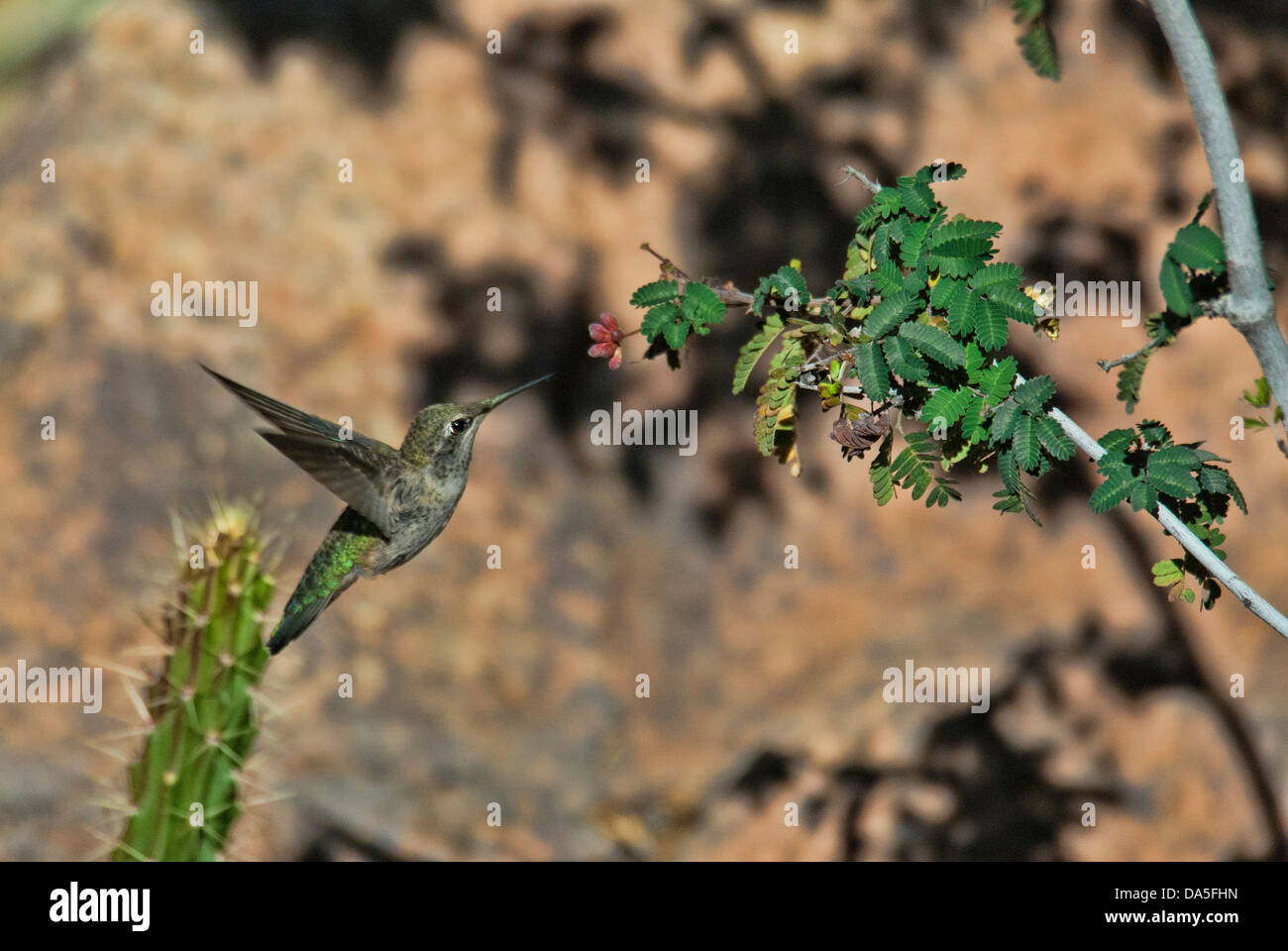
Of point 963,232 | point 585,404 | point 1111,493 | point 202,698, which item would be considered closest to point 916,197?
point 963,232

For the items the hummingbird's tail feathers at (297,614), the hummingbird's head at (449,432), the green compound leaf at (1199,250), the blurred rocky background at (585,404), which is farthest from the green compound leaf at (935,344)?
the blurred rocky background at (585,404)

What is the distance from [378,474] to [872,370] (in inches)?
45.3

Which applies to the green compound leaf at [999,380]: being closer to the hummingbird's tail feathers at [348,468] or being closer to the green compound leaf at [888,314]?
the green compound leaf at [888,314]

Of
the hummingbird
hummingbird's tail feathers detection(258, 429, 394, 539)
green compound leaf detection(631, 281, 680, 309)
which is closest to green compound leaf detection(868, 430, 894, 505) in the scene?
green compound leaf detection(631, 281, 680, 309)

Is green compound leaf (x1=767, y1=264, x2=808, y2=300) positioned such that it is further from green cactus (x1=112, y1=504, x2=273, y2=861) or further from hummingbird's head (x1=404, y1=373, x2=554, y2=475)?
green cactus (x1=112, y1=504, x2=273, y2=861)

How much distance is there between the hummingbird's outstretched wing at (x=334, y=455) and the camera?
2125mm

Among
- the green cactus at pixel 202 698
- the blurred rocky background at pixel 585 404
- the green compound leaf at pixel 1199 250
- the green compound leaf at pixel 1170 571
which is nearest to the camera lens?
the green compound leaf at pixel 1199 250

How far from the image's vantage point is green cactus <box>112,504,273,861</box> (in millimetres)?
3312

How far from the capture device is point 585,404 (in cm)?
576

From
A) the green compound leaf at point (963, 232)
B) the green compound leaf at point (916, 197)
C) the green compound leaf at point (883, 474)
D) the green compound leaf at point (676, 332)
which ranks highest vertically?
the green compound leaf at point (916, 197)

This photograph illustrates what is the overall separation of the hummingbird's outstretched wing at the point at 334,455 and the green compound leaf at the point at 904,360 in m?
1.11

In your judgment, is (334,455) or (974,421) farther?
(334,455)

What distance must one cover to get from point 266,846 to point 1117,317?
16.2 ft

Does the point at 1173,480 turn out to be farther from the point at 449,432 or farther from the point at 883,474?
the point at 449,432
